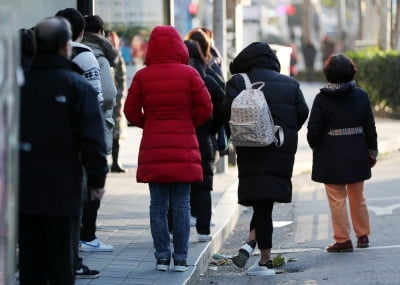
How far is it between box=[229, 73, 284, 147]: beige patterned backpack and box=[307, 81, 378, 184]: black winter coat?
3.23 feet

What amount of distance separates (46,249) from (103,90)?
8.55ft

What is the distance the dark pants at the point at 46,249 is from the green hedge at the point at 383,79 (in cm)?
1879

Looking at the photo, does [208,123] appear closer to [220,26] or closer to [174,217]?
[174,217]

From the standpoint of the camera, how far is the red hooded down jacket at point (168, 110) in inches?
308

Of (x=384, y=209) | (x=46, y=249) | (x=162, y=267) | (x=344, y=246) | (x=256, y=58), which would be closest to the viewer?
(x=46, y=249)

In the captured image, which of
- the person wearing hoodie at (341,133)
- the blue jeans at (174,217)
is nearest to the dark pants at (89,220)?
the blue jeans at (174,217)

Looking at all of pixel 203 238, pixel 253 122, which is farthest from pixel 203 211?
pixel 253 122

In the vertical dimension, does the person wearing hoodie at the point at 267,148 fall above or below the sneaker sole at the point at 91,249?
above

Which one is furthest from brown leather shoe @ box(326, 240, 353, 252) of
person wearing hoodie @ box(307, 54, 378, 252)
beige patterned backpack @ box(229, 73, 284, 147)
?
beige patterned backpack @ box(229, 73, 284, 147)

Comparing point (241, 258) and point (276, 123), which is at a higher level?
point (276, 123)

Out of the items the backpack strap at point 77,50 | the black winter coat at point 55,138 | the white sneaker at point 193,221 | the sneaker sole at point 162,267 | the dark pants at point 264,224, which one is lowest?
the white sneaker at point 193,221

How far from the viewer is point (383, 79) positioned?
79.3 feet

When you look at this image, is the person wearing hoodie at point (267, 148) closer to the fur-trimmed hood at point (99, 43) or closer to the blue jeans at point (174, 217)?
the blue jeans at point (174, 217)

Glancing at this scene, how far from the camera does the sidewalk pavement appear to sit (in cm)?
793
